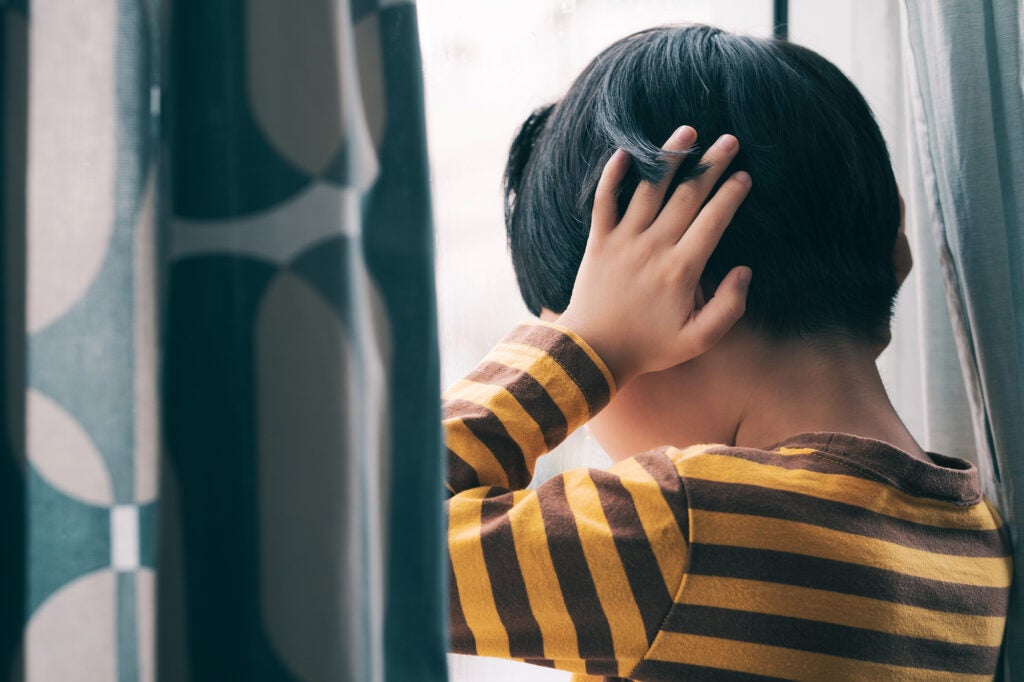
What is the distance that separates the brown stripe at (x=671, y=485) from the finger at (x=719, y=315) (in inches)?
3.6

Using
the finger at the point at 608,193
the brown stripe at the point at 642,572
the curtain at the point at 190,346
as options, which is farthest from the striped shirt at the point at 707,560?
the curtain at the point at 190,346

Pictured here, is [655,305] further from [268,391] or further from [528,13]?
[528,13]

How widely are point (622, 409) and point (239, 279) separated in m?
0.47

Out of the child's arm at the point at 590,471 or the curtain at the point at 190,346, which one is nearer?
the curtain at the point at 190,346

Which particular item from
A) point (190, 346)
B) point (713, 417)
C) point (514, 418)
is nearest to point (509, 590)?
point (514, 418)

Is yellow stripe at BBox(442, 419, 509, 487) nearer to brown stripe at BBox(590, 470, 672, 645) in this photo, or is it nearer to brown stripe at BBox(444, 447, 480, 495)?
brown stripe at BBox(444, 447, 480, 495)

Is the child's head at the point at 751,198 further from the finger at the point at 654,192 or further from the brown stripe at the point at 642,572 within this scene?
the brown stripe at the point at 642,572

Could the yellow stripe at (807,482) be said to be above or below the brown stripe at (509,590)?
above

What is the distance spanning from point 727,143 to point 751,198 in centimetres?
5

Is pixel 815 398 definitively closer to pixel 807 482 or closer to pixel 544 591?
pixel 807 482

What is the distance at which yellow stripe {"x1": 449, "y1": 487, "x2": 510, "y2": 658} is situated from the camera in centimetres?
60

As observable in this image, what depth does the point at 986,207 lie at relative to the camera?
2.55 ft

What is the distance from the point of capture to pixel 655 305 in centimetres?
66

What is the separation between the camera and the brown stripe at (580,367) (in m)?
0.65
